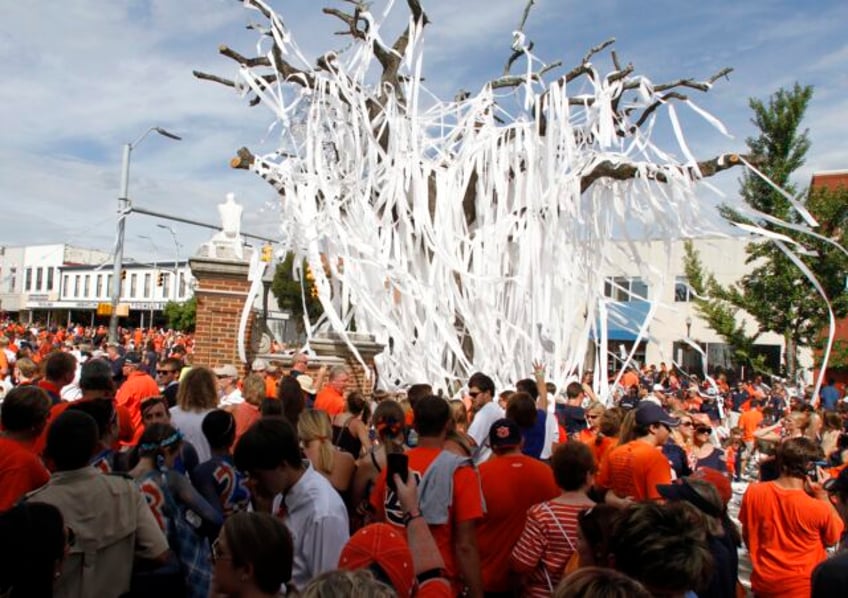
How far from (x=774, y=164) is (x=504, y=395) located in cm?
1655

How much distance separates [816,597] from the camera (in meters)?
2.25

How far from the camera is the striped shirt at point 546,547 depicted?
11.2 feet

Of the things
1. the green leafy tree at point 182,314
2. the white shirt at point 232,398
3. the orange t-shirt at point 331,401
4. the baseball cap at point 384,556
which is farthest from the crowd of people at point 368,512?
the green leafy tree at point 182,314

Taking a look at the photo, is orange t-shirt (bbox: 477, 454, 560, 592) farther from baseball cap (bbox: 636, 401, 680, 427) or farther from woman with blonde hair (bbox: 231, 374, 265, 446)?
woman with blonde hair (bbox: 231, 374, 265, 446)

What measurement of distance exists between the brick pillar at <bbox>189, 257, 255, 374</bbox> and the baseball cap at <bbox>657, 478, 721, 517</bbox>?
906 cm

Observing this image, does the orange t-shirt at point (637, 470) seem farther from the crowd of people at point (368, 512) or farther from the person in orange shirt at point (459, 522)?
the person in orange shirt at point (459, 522)

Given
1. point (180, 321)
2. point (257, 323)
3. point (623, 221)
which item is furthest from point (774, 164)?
point (180, 321)

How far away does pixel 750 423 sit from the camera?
1249 centimetres

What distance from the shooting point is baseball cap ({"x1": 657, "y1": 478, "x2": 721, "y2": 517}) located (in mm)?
3367

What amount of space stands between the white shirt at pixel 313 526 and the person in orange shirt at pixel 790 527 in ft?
8.59

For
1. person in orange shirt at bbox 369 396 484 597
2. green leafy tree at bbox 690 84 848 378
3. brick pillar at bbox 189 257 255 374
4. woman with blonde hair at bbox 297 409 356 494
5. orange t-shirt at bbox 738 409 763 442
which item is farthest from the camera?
green leafy tree at bbox 690 84 848 378

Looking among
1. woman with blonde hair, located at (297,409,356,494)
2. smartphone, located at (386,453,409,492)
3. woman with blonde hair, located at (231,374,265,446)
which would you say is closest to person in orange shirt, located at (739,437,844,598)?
woman with blonde hair, located at (297,409,356,494)

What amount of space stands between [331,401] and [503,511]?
3390 millimetres

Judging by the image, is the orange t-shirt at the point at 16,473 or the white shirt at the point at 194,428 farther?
the white shirt at the point at 194,428
